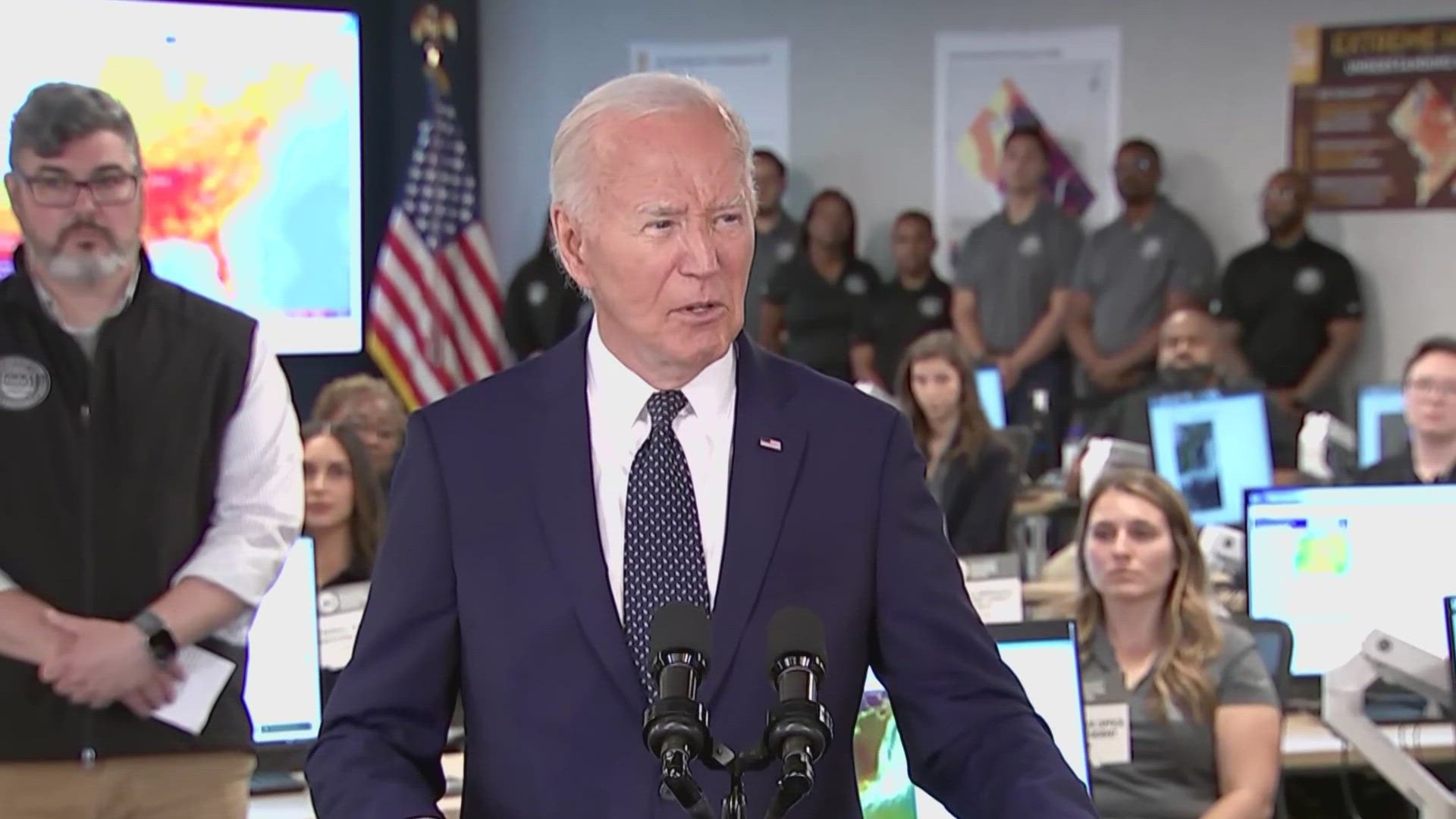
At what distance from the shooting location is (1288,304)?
8250mm

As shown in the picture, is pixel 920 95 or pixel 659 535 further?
pixel 920 95

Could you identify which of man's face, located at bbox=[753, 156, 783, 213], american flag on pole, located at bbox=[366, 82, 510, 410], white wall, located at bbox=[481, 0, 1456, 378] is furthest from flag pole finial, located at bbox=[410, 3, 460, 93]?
man's face, located at bbox=[753, 156, 783, 213]

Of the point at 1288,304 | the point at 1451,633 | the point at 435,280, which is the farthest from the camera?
the point at 1288,304

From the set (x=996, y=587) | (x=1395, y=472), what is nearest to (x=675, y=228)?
(x=996, y=587)

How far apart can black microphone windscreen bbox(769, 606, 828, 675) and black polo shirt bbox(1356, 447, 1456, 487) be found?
13.2 ft

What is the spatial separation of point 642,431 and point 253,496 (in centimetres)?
120

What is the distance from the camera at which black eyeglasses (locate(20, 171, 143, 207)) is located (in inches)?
102

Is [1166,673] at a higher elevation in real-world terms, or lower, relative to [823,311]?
lower

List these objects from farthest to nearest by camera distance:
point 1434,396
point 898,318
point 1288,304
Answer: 1. point 898,318
2. point 1288,304
3. point 1434,396

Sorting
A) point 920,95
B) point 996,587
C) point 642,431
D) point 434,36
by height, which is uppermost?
point 434,36

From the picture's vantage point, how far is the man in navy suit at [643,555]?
158cm

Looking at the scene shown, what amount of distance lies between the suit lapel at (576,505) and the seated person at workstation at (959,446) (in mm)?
4103

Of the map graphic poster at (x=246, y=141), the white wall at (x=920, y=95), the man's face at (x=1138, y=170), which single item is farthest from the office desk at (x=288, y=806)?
the white wall at (x=920, y=95)

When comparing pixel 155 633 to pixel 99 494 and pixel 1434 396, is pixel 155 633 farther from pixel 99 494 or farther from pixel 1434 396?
pixel 1434 396
